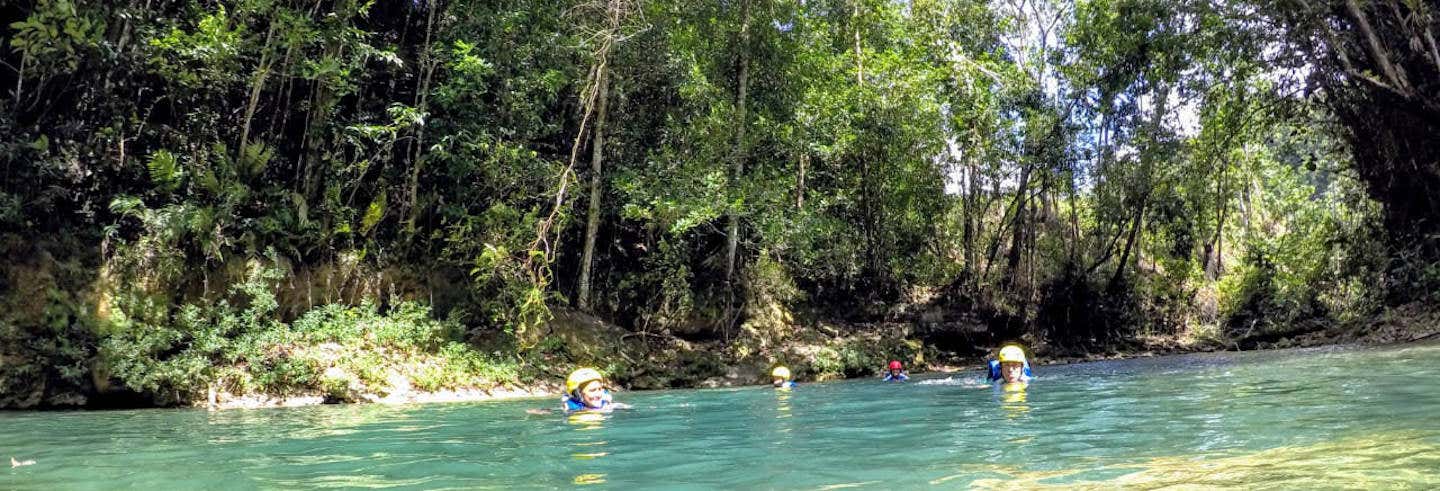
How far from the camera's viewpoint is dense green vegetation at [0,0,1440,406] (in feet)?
44.9

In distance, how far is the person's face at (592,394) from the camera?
1053 cm

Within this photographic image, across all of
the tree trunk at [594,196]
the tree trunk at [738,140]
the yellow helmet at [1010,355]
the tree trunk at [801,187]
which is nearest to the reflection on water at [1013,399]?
the yellow helmet at [1010,355]

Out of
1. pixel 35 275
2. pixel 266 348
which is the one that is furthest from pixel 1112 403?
pixel 35 275

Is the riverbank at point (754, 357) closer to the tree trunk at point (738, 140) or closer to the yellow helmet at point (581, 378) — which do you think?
the tree trunk at point (738, 140)

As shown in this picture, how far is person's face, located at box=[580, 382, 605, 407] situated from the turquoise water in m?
0.55

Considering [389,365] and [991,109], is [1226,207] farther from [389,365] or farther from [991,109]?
[389,365]

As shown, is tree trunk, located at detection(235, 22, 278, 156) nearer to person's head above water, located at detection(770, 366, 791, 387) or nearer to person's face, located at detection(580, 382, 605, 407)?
person's face, located at detection(580, 382, 605, 407)

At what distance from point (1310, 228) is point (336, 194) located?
1105 inches

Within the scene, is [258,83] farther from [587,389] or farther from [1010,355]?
[1010,355]

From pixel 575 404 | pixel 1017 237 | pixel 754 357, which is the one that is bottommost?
pixel 754 357

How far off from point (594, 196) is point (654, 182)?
5.30ft

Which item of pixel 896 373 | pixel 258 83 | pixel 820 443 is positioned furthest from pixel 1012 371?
pixel 258 83

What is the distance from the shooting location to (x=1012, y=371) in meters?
12.6

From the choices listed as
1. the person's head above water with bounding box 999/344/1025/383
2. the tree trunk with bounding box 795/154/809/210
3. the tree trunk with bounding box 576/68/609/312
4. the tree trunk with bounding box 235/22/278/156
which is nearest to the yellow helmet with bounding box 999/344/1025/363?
the person's head above water with bounding box 999/344/1025/383
